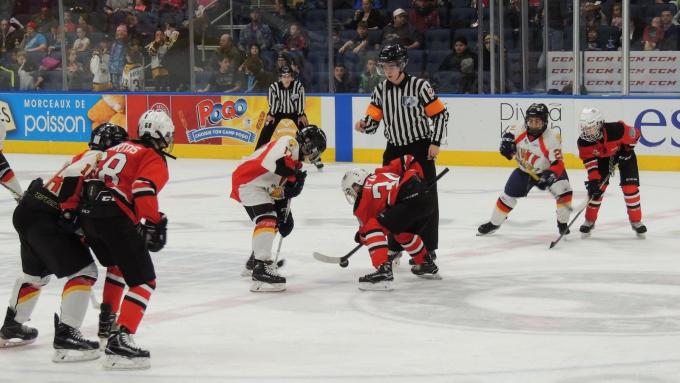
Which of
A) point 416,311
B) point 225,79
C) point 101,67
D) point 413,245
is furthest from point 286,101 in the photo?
point 416,311

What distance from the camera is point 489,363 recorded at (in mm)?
5215

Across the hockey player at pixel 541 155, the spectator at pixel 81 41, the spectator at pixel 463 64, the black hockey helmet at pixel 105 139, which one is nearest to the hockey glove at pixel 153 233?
the black hockey helmet at pixel 105 139

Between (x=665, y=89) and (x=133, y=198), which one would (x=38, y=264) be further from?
(x=665, y=89)

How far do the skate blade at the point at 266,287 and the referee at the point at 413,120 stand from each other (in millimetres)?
1092

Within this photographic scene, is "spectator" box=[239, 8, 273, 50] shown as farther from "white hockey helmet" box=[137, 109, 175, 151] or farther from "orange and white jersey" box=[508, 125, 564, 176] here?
"white hockey helmet" box=[137, 109, 175, 151]

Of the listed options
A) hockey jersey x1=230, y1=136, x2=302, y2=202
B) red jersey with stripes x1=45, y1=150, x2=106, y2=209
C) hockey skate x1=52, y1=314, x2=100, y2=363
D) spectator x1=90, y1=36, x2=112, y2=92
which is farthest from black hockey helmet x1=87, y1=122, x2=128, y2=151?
spectator x1=90, y1=36, x2=112, y2=92

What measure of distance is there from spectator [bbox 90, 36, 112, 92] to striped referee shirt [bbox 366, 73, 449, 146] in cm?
998

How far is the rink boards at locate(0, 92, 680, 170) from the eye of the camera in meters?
13.3

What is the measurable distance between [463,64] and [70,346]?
10.1 metres

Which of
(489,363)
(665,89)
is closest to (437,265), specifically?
(489,363)

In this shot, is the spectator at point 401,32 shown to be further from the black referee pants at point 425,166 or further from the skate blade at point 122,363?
the skate blade at point 122,363

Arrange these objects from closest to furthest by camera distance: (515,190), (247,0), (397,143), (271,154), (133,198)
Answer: (133,198) < (271,154) < (397,143) < (515,190) < (247,0)

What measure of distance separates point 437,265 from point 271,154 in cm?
150

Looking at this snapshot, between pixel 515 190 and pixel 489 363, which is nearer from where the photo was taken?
pixel 489 363
